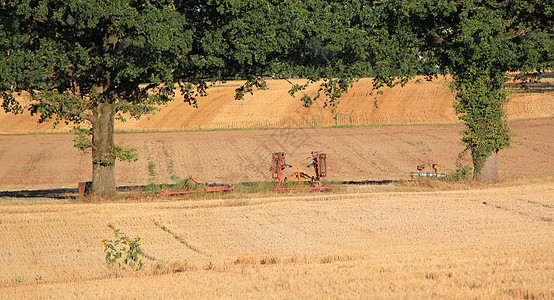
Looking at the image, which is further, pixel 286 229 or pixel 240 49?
pixel 240 49

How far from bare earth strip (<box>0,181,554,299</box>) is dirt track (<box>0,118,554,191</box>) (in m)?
11.1

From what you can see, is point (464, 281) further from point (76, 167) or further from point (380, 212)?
point (76, 167)

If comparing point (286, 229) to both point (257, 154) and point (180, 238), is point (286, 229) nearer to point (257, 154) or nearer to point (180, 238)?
point (180, 238)

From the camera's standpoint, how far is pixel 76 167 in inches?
1417

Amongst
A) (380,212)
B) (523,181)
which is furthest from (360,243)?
(523,181)

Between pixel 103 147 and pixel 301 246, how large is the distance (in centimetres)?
1034

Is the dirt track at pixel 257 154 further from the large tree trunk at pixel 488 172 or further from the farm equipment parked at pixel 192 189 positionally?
the farm equipment parked at pixel 192 189

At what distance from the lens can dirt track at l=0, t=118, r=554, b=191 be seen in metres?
33.4

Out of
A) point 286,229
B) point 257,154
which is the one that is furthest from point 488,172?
point 257,154

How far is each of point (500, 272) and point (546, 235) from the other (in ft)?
17.5

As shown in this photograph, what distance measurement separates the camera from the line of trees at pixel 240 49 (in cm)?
1972

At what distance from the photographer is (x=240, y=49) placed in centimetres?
2067

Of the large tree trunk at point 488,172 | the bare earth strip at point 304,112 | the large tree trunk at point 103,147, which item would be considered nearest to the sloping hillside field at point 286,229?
the large tree trunk at point 488,172

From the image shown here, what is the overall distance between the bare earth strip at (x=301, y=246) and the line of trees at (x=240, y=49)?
11.7ft
